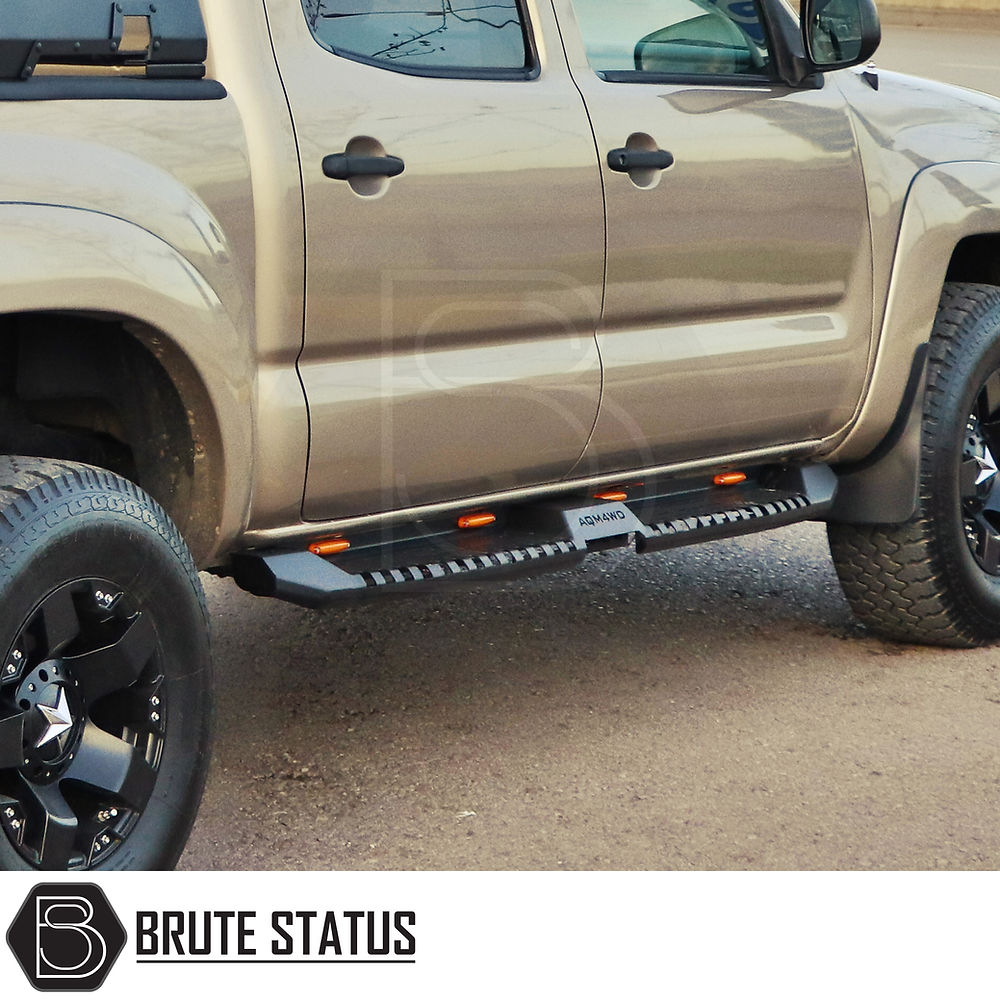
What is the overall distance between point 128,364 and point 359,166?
0.55m

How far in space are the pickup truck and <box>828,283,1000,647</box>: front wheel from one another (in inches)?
0.6

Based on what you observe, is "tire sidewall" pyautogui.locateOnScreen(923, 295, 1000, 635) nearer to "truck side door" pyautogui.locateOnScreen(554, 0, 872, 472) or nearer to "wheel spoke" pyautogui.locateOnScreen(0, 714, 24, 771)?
"truck side door" pyautogui.locateOnScreen(554, 0, 872, 472)

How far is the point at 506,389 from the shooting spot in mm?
3219

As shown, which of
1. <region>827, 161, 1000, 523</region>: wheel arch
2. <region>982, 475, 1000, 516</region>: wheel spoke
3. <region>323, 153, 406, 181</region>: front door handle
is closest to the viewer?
<region>323, 153, 406, 181</region>: front door handle

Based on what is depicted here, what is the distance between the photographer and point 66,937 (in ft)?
8.00

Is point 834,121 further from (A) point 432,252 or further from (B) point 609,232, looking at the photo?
(A) point 432,252

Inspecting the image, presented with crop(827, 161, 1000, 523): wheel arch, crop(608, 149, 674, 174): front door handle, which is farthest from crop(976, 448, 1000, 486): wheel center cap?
crop(608, 149, 674, 174): front door handle

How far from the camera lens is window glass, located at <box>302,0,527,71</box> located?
3.03 m

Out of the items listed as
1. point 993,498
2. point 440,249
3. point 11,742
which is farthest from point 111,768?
point 993,498

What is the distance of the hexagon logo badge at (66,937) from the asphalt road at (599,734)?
23.9 inches

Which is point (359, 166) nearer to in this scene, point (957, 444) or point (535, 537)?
point (535, 537)

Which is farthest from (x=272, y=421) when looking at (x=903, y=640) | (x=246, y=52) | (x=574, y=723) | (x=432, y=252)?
(x=903, y=640)

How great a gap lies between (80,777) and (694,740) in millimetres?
1665

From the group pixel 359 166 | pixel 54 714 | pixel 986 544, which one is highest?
pixel 359 166
